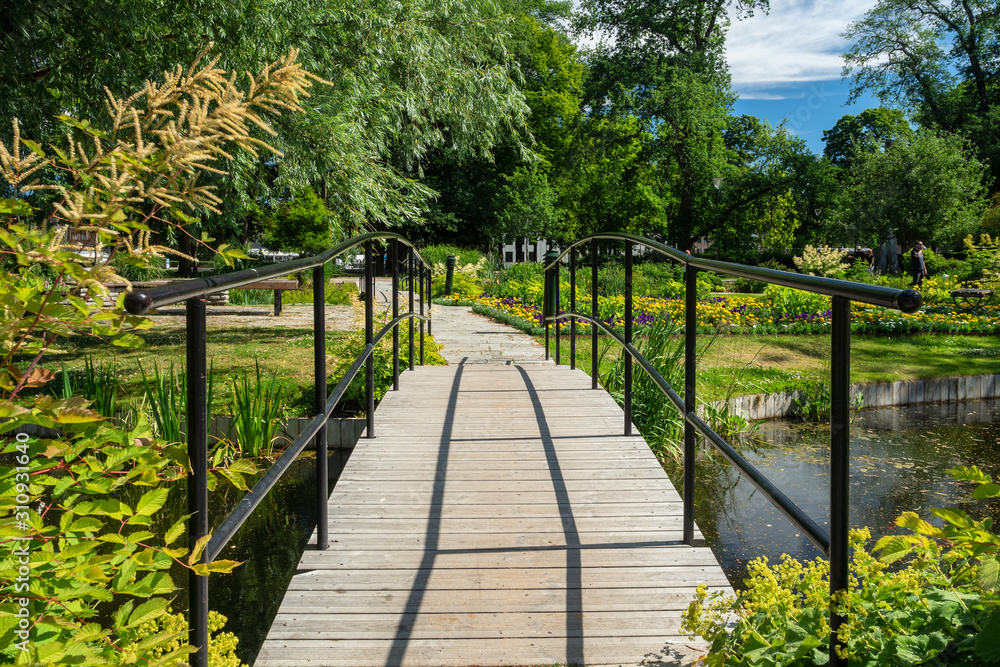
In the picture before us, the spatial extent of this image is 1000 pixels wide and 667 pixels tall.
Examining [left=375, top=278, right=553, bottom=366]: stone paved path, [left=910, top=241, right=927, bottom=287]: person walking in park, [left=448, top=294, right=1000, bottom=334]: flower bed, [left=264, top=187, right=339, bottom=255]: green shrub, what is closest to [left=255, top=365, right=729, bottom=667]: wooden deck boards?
[left=375, top=278, right=553, bottom=366]: stone paved path

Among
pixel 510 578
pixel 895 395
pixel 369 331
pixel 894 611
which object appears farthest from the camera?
pixel 895 395

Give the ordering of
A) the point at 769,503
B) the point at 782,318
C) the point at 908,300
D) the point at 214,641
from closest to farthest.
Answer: the point at 908,300 < the point at 214,641 < the point at 769,503 < the point at 782,318

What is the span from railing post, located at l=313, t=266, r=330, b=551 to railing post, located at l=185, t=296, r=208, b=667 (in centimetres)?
117

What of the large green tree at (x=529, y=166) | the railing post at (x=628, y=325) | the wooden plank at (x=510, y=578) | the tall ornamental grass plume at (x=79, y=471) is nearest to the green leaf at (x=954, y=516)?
the wooden plank at (x=510, y=578)

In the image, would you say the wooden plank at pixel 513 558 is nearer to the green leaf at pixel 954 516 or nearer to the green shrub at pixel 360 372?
the green leaf at pixel 954 516

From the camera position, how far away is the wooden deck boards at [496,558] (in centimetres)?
208

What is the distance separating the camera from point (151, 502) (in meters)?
1.23

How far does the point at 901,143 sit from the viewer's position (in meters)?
25.8

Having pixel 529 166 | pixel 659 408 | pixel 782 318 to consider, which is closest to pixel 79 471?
pixel 659 408

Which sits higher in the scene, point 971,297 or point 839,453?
point 971,297

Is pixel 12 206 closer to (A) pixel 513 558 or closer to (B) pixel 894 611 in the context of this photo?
(A) pixel 513 558

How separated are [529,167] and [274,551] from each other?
28.5 m

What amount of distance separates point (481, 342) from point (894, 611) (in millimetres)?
7885

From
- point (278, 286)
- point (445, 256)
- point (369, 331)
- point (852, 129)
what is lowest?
point (369, 331)
